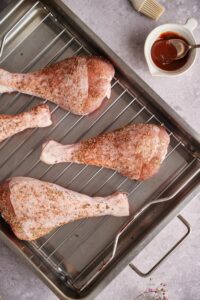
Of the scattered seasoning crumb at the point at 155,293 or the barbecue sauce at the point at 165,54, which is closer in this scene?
the barbecue sauce at the point at 165,54

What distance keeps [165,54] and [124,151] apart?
14.9 inches

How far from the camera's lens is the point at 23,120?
1.66 m

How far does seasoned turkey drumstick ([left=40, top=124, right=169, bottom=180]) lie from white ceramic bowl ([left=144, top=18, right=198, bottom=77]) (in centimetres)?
20

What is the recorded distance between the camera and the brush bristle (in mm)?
1730

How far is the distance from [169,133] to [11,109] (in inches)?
22.1

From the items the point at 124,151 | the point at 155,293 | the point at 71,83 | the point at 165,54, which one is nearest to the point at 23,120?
the point at 71,83

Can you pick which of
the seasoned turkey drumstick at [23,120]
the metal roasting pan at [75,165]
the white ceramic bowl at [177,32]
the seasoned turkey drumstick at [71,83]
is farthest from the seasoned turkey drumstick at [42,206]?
the white ceramic bowl at [177,32]

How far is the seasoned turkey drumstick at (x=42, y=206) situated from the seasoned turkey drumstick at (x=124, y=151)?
100 mm

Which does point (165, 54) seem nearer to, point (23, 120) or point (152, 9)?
point (152, 9)

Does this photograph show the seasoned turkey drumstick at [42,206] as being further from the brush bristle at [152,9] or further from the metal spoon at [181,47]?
the brush bristle at [152,9]

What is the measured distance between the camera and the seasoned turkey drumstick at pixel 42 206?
1632mm

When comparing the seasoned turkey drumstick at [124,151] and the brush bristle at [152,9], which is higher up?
the brush bristle at [152,9]

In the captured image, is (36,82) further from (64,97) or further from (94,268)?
(94,268)

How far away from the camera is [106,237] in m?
1.70
